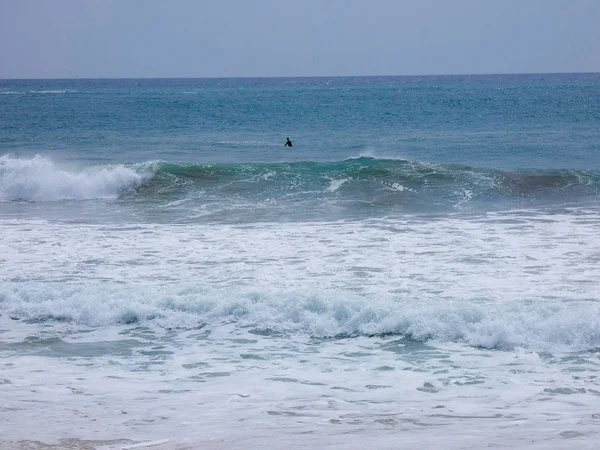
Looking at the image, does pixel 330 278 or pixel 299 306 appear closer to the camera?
pixel 299 306

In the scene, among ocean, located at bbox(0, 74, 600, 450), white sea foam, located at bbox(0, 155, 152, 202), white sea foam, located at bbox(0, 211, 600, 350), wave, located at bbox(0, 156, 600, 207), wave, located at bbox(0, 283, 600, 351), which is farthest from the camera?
white sea foam, located at bbox(0, 155, 152, 202)

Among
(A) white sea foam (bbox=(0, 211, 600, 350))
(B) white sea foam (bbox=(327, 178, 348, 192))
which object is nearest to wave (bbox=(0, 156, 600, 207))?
(B) white sea foam (bbox=(327, 178, 348, 192))

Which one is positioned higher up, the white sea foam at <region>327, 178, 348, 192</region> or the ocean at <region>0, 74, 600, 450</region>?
the white sea foam at <region>327, 178, 348, 192</region>

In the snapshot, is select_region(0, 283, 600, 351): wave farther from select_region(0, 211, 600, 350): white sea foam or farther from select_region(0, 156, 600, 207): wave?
select_region(0, 156, 600, 207): wave

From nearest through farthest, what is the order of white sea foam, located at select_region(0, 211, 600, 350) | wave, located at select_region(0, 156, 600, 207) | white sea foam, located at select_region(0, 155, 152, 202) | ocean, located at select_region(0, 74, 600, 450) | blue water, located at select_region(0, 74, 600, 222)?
ocean, located at select_region(0, 74, 600, 450), white sea foam, located at select_region(0, 211, 600, 350), blue water, located at select_region(0, 74, 600, 222), wave, located at select_region(0, 156, 600, 207), white sea foam, located at select_region(0, 155, 152, 202)

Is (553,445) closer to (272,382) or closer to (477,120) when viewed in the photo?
(272,382)

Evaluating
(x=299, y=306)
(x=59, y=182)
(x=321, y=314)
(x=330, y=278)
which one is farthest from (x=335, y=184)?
(x=321, y=314)

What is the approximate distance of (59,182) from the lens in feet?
70.5

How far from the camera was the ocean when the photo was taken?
7312 millimetres

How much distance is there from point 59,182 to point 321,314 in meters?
13.1

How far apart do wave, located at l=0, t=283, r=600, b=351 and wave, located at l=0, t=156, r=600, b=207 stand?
877 cm

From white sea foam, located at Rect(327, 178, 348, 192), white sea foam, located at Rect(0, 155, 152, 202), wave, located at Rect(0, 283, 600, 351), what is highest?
white sea foam, located at Rect(0, 155, 152, 202)

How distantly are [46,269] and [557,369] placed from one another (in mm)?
7936

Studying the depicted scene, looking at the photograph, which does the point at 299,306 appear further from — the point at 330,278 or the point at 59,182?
the point at 59,182
